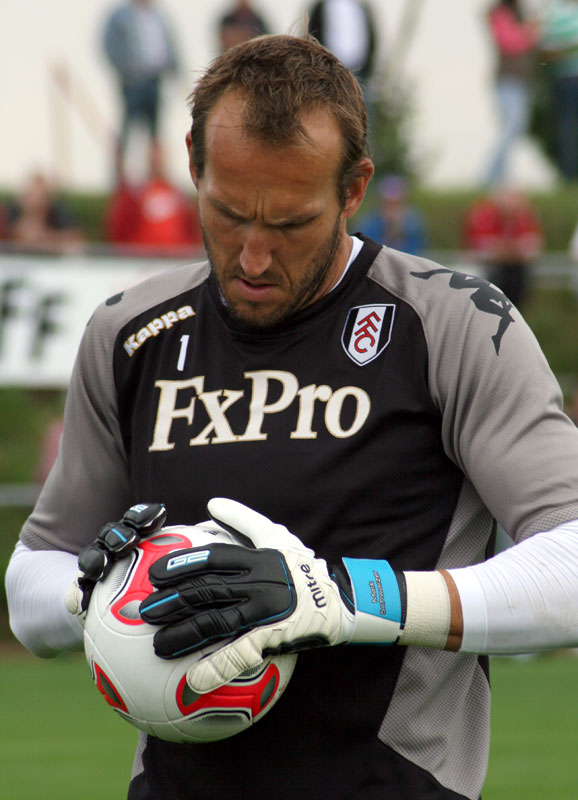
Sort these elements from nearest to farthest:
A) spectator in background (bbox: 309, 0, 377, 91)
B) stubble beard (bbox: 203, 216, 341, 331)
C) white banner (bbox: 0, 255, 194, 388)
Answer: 1. stubble beard (bbox: 203, 216, 341, 331)
2. white banner (bbox: 0, 255, 194, 388)
3. spectator in background (bbox: 309, 0, 377, 91)

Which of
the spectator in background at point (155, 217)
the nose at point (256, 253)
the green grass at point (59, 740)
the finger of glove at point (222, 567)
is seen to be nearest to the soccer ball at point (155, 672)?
the finger of glove at point (222, 567)

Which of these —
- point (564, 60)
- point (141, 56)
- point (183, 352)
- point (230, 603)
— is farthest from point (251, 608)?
point (564, 60)

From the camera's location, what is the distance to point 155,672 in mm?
2293

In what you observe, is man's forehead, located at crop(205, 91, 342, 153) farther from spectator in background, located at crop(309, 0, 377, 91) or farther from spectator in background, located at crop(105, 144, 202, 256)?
spectator in background, located at crop(105, 144, 202, 256)

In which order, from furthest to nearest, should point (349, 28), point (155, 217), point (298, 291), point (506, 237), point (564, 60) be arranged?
1. point (564, 60)
2. point (506, 237)
3. point (155, 217)
4. point (349, 28)
5. point (298, 291)

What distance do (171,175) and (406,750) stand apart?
10.9m

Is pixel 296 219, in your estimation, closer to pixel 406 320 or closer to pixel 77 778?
pixel 406 320

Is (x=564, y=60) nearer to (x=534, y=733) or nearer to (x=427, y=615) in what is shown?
(x=534, y=733)

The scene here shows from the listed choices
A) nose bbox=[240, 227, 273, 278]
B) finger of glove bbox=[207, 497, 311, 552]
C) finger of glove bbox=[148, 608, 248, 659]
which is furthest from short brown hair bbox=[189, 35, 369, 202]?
finger of glove bbox=[148, 608, 248, 659]

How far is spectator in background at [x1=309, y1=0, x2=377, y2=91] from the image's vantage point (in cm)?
1147

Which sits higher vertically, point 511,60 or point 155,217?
point 511,60

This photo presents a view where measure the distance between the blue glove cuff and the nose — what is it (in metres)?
0.57

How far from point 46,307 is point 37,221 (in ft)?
4.07

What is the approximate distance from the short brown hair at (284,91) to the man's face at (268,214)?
0.9 inches
